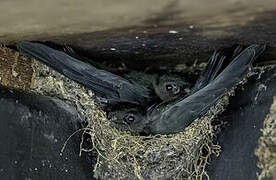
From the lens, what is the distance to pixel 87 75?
130 cm

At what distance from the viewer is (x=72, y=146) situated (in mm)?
1264

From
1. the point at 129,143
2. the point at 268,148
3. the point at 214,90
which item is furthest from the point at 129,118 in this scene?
the point at 268,148

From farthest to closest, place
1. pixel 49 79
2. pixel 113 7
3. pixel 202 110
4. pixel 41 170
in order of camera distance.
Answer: pixel 49 79, pixel 202 110, pixel 41 170, pixel 113 7

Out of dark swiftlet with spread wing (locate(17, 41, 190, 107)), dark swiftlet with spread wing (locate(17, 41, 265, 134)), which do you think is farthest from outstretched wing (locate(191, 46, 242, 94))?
dark swiftlet with spread wing (locate(17, 41, 190, 107))

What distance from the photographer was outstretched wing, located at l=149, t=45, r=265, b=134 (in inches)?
46.6

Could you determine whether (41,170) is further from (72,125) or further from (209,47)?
(209,47)

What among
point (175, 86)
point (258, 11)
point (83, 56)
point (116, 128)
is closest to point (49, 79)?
point (83, 56)

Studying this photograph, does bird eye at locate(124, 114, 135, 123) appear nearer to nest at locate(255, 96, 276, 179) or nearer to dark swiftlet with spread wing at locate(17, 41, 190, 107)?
dark swiftlet with spread wing at locate(17, 41, 190, 107)

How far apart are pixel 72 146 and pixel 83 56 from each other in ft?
0.81

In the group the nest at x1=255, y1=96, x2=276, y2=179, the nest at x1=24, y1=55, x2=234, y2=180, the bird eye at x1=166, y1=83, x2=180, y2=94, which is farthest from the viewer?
the bird eye at x1=166, y1=83, x2=180, y2=94

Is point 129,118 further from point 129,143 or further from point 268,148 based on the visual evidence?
point 268,148

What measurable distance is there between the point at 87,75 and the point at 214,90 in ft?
1.12

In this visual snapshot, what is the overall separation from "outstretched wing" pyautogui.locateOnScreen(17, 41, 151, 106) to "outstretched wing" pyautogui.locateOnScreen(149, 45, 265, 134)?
0.50ft

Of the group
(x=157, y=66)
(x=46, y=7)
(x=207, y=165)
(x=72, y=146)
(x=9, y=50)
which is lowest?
(x=207, y=165)
